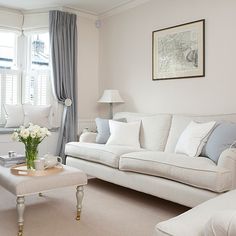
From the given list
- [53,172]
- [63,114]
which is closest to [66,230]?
[53,172]

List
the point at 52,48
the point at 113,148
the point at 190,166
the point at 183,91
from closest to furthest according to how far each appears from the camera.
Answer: the point at 190,166 < the point at 113,148 < the point at 183,91 < the point at 52,48

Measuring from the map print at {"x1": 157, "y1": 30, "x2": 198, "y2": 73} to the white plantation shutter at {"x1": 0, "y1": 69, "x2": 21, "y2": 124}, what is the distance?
230cm

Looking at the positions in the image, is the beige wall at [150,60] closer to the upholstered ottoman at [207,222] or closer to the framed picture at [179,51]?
the framed picture at [179,51]

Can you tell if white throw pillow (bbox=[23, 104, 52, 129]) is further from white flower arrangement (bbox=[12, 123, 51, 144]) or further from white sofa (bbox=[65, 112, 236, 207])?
white flower arrangement (bbox=[12, 123, 51, 144])

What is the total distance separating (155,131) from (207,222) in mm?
2513

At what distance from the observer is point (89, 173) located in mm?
3652

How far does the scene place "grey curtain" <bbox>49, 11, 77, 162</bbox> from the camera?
15.4ft

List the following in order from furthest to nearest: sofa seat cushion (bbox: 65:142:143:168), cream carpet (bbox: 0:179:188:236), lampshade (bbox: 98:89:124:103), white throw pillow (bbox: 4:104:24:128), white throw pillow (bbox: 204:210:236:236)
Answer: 1. lampshade (bbox: 98:89:124:103)
2. white throw pillow (bbox: 4:104:24:128)
3. sofa seat cushion (bbox: 65:142:143:168)
4. cream carpet (bbox: 0:179:188:236)
5. white throw pillow (bbox: 204:210:236:236)

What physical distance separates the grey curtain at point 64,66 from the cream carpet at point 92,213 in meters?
1.43

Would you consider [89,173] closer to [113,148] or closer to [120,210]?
[113,148]

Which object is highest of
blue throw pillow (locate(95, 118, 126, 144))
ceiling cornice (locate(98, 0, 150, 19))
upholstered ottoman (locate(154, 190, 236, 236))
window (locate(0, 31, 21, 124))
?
ceiling cornice (locate(98, 0, 150, 19))

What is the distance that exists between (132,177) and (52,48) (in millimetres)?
2632

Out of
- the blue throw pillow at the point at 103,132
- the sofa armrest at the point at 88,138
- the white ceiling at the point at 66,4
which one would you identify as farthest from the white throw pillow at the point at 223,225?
the white ceiling at the point at 66,4

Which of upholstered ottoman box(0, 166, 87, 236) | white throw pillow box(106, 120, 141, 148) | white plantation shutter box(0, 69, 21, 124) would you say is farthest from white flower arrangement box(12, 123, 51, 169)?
white plantation shutter box(0, 69, 21, 124)
